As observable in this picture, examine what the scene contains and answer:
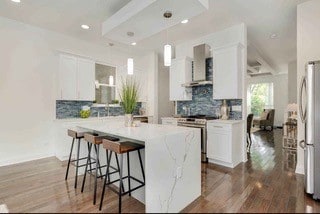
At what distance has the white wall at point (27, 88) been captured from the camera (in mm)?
3629

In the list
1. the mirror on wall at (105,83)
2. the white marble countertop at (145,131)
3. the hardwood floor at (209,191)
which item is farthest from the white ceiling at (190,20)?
the hardwood floor at (209,191)

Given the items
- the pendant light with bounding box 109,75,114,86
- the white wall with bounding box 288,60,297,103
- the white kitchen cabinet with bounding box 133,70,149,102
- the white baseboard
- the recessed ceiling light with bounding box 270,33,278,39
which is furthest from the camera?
the white wall with bounding box 288,60,297,103

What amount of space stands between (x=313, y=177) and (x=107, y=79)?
4.93m

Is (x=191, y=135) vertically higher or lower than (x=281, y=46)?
lower

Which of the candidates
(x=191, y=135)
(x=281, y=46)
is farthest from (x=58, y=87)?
(x=281, y=46)

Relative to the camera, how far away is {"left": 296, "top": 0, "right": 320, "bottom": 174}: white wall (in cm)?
297

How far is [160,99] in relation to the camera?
6.77 m

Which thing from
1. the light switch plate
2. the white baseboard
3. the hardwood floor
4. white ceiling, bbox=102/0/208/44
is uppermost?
white ceiling, bbox=102/0/208/44

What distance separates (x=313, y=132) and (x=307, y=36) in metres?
1.74

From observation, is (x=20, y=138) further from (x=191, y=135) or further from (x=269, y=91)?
(x=269, y=91)

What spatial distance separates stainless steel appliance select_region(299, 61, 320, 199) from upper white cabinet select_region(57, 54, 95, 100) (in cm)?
436

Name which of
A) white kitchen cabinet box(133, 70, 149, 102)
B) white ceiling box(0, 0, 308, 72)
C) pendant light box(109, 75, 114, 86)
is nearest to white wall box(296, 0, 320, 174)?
white ceiling box(0, 0, 308, 72)

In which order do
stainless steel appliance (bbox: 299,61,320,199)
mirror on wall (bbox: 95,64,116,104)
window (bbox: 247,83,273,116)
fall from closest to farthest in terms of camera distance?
stainless steel appliance (bbox: 299,61,320,199) < mirror on wall (bbox: 95,64,116,104) < window (bbox: 247,83,273,116)

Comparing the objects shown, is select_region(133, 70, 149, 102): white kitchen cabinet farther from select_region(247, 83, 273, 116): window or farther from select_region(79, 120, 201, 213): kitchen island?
select_region(247, 83, 273, 116): window
